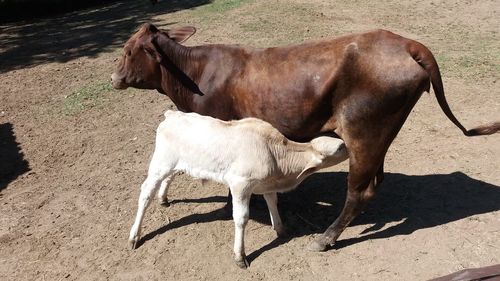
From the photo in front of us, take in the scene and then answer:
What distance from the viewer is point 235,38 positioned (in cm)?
1132

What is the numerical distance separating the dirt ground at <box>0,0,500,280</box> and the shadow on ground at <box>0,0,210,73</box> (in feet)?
3.91

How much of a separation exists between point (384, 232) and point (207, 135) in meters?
2.01

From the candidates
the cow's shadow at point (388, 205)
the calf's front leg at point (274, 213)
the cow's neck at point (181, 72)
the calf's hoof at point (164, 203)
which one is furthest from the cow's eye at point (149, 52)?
the calf's front leg at point (274, 213)

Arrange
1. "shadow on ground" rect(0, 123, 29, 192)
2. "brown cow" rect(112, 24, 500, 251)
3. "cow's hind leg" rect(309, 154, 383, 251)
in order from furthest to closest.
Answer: "shadow on ground" rect(0, 123, 29, 192) < "cow's hind leg" rect(309, 154, 383, 251) < "brown cow" rect(112, 24, 500, 251)

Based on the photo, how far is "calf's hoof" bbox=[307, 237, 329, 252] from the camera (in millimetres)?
4821

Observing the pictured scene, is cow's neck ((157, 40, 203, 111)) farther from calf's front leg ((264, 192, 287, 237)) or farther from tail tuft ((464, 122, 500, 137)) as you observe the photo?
tail tuft ((464, 122, 500, 137))

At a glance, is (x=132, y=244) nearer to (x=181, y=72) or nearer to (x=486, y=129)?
(x=181, y=72)

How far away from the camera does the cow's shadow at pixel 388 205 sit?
16.9 feet

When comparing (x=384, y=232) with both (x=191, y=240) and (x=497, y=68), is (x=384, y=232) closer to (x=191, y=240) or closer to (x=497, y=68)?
(x=191, y=240)

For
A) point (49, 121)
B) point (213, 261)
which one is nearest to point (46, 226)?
point (213, 261)

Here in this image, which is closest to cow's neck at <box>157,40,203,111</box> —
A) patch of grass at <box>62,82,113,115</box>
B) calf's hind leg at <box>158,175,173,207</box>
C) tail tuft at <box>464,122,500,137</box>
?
calf's hind leg at <box>158,175,173,207</box>

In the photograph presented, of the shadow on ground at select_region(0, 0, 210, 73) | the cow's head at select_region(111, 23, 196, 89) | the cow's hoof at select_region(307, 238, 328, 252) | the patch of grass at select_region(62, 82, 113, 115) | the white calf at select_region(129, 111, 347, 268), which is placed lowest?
the shadow on ground at select_region(0, 0, 210, 73)

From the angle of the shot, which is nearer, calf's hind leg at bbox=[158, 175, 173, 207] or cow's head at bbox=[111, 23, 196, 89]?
cow's head at bbox=[111, 23, 196, 89]

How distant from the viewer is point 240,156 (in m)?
4.46
